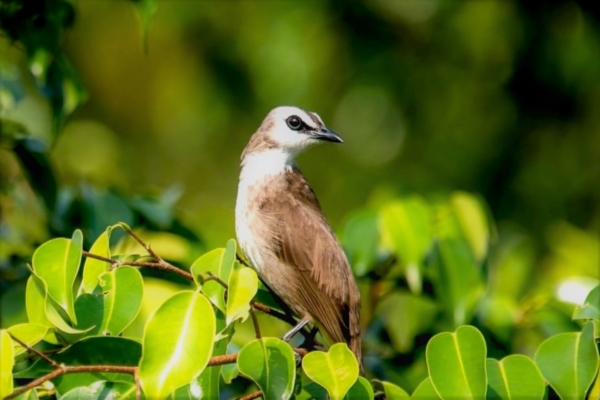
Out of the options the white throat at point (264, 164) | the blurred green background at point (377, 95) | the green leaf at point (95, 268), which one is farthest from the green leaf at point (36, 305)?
the blurred green background at point (377, 95)

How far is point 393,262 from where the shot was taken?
3693 mm

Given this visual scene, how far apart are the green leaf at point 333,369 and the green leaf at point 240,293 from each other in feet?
0.65

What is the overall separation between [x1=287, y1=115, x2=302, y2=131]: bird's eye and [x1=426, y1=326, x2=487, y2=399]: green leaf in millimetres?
1767

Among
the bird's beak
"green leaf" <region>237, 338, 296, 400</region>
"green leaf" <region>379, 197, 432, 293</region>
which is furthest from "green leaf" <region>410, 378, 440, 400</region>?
the bird's beak

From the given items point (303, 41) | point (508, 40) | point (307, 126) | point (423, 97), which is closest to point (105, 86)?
point (303, 41)

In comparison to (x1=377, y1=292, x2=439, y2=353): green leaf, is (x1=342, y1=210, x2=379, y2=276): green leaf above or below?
above

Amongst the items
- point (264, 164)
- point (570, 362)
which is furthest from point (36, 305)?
point (264, 164)

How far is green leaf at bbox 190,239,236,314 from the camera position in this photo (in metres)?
2.16

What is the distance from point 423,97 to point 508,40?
0.80 meters

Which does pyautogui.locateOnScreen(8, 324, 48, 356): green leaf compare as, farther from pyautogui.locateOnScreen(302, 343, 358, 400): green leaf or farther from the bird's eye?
the bird's eye

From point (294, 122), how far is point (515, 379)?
1.84 meters

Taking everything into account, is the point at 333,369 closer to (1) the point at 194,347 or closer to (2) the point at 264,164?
(1) the point at 194,347

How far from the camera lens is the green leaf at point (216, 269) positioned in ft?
7.09

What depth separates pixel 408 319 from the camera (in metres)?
4.04
